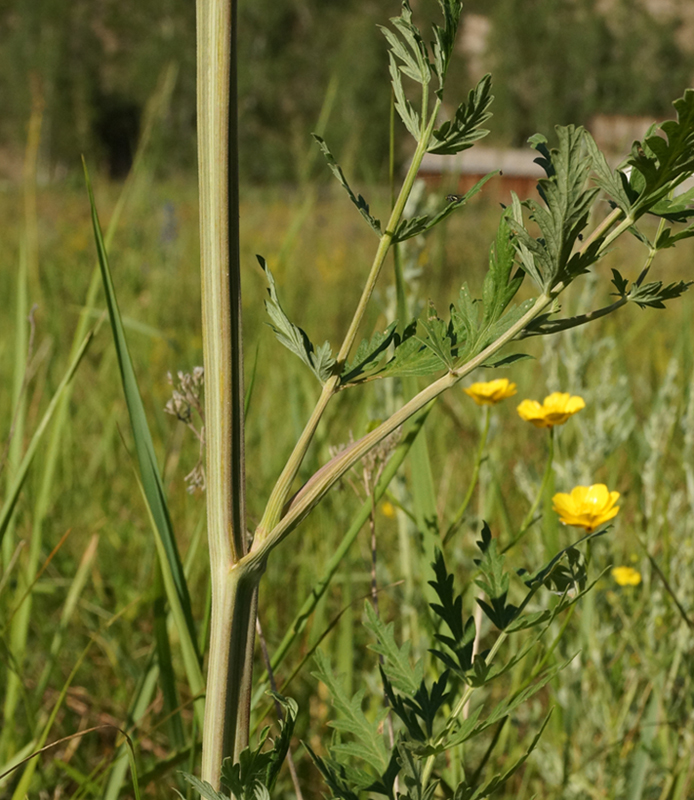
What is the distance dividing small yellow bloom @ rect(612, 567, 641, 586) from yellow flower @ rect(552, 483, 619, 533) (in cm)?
27

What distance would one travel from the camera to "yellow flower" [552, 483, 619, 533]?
0.60 m

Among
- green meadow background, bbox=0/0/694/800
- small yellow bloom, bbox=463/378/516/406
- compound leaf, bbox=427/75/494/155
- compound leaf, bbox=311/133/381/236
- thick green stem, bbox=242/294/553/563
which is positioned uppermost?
compound leaf, bbox=427/75/494/155

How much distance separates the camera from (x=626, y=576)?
2.95ft

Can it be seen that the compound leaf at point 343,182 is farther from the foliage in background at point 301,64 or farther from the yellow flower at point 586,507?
Answer: the foliage in background at point 301,64

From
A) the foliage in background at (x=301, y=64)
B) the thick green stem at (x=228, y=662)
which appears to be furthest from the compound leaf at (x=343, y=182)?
the foliage in background at (x=301, y=64)

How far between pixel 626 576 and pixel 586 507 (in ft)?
1.09

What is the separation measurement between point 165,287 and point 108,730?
93.2 inches

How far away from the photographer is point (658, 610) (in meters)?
0.83

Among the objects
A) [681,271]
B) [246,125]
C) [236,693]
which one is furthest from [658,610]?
[246,125]

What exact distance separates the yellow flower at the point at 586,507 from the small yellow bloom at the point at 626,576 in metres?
0.27

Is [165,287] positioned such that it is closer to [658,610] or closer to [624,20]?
[658,610]

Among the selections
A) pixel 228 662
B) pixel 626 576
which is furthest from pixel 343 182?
pixel 626 576

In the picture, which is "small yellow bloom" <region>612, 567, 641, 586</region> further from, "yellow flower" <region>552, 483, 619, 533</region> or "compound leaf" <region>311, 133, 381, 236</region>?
"compound leaf" <region>311, 133, 381, 236</region>

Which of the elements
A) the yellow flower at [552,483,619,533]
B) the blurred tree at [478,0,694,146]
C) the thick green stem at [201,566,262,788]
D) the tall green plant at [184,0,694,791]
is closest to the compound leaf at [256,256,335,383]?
the tall green plant at [184,0,694,791]
